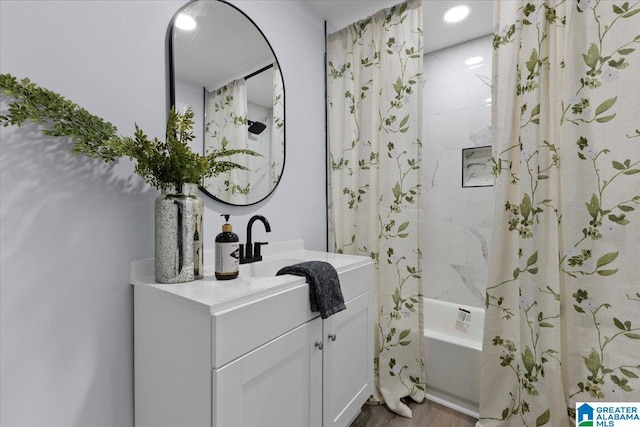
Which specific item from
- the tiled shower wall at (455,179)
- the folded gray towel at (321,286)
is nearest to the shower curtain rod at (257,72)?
the folded gray towel at (321,286)

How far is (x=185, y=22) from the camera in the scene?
1234 mm

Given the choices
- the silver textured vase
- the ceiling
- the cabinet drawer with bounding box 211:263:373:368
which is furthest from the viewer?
the ceiling

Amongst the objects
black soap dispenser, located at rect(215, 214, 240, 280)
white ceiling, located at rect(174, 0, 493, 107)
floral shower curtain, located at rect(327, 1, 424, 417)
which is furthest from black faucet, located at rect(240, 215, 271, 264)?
floral shower curtain, located at rect(327, 1, 424, 417)

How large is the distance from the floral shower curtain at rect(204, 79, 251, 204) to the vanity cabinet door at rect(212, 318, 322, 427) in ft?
2.43

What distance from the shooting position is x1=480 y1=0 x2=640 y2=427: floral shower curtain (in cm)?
119

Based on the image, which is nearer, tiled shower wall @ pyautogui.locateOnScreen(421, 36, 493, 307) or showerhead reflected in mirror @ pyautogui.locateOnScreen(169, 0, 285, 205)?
showerhead reflected in mirror @ pyautogui.locateOnScreen(169, 0, 285, 205)

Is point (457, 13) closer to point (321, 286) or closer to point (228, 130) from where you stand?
point (228, 130)

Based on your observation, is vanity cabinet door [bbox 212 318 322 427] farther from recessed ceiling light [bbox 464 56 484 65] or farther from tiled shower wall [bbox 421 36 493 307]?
recessed ceiling light [bbox 464 56 484 65]

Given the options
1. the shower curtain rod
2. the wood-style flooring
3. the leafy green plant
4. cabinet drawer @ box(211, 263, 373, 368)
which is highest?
the shower curtain rod

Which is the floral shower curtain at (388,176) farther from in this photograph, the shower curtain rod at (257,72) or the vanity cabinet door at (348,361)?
the shower curtain rod at (257,72)

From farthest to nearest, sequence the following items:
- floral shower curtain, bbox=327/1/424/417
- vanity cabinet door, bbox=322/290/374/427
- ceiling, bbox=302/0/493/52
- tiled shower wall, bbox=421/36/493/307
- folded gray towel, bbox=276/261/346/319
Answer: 1. tiled shower wall, bbox=421/36/493/307
2. ceiling, bbox=302/0/493/52
3. floral shower curtain, bbox=327/1/424/417
4. vanity cabinet door, bbox=322/290/374/427
5. folded gray towel, bbox=276/261/346/319

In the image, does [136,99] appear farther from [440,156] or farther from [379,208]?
[440,156]

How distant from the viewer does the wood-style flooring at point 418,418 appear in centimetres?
163

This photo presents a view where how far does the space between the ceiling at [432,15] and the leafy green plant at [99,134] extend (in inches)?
58.8
